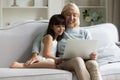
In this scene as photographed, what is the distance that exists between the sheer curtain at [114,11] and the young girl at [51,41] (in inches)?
78.0

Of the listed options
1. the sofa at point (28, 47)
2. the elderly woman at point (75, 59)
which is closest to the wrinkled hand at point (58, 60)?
the elderly woman at point (75, 59)

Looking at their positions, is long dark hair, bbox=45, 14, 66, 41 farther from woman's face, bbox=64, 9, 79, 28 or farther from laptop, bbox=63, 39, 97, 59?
laptop, bbox=63, 39, 97, 59

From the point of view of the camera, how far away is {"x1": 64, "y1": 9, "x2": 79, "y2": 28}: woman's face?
2.68 metres

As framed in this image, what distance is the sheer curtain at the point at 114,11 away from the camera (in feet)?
14.6

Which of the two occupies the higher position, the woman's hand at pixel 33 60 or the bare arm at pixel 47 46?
the bare arm at pixel 47 46

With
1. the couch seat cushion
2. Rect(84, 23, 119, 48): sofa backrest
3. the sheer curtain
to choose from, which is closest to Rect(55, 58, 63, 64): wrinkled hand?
the couch seat cushion

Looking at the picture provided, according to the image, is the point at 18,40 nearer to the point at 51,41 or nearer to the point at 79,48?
the point at 51,41

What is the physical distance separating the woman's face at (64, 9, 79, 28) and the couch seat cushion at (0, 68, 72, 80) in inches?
23.4

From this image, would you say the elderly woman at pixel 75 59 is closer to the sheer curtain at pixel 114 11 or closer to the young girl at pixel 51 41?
the young girl at pixel 51 41

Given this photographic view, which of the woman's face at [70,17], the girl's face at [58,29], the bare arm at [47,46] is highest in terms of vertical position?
the woman's face at [70,17]

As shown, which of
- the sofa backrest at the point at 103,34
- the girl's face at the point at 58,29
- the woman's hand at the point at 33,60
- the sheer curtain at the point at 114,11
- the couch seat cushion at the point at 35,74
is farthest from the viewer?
the sheer curtain at the point at 114,11

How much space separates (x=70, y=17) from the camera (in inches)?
105

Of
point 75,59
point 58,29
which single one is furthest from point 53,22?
point 75,59

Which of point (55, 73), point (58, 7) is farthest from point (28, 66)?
point (58, 7)
